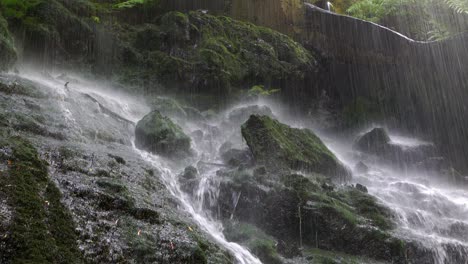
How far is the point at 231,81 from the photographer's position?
14781 mm

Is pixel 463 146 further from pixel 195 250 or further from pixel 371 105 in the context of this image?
pixel 195 250

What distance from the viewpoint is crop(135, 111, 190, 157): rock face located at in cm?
998

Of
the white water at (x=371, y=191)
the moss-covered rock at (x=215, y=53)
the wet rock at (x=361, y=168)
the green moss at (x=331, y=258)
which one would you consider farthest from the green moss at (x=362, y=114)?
the green moss at (x=331, y=258)

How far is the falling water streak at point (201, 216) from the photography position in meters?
6.41

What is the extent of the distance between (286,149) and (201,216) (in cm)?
302

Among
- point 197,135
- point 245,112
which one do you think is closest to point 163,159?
point 197,135

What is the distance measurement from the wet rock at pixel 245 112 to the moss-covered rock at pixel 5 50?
22.1 feet

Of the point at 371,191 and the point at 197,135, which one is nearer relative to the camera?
the point at 371,191

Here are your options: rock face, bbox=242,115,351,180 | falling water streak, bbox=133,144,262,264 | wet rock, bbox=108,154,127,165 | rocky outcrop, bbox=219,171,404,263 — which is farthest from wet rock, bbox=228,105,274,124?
wet rock, bbox=108,154,127,165

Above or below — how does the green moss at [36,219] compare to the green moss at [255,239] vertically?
above

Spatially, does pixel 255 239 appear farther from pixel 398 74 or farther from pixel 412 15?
pixel 412 15

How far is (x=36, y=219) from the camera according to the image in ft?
14.0

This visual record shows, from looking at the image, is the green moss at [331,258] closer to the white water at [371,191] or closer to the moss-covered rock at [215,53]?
the white water at [371,191]

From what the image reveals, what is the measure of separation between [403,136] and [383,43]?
369 cm
